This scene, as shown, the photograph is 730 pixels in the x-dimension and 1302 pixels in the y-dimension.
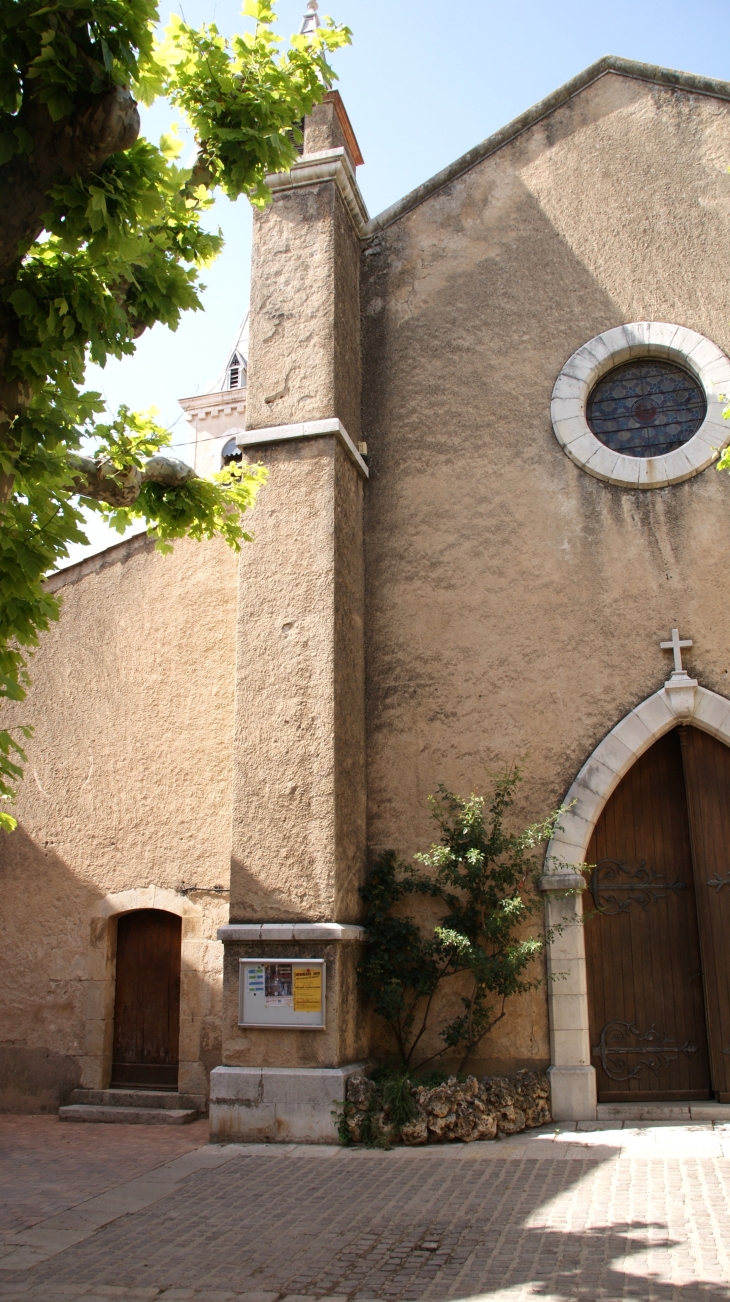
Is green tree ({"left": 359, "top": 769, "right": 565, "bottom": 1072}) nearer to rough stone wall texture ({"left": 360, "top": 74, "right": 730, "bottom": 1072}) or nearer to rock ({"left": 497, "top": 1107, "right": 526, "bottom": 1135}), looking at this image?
rough stone wall texture ({"left": 360, "top": 74, "right": 730, "bottom": 1072})

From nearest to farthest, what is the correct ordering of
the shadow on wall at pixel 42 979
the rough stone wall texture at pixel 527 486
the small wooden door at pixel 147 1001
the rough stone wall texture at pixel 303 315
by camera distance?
the rough stone wall texture at pixel 527 486 < the rough stone wall texture at pixel 303 315 < the small wooden door at pixel 147 1001 < the shadow on wall at pixel 42 979

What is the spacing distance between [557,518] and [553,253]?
2449 mm

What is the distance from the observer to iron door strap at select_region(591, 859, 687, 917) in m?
7.86

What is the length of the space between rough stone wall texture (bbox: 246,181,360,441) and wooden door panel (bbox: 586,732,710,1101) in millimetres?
3853

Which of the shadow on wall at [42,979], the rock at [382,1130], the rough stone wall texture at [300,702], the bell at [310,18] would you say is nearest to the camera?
the rock at [382,1130]

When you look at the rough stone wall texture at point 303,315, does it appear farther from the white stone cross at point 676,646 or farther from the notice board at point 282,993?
the notice board at point 282,993

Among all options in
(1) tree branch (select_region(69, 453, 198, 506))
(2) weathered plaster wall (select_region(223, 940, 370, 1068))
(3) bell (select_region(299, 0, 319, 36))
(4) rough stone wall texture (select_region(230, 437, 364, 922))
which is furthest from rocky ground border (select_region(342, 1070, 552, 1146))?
(3) bell (select_region(299, 0, 319, 36))

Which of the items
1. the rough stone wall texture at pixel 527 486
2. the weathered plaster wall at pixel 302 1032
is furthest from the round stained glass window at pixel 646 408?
the weathered plaster wall at pixel 302 1032

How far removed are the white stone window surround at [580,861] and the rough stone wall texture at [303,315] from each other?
341 cm

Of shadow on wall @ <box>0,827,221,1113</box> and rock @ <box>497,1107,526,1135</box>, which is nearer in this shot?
rock @ <box>497,1107,526,1135</box>

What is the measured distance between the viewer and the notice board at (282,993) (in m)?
7.14

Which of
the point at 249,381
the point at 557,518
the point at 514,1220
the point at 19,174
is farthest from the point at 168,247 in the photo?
the point at 514,1220

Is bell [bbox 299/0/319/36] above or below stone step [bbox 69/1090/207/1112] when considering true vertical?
above

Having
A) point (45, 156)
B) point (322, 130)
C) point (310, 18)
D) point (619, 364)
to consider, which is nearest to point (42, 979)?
point (45, 156)
